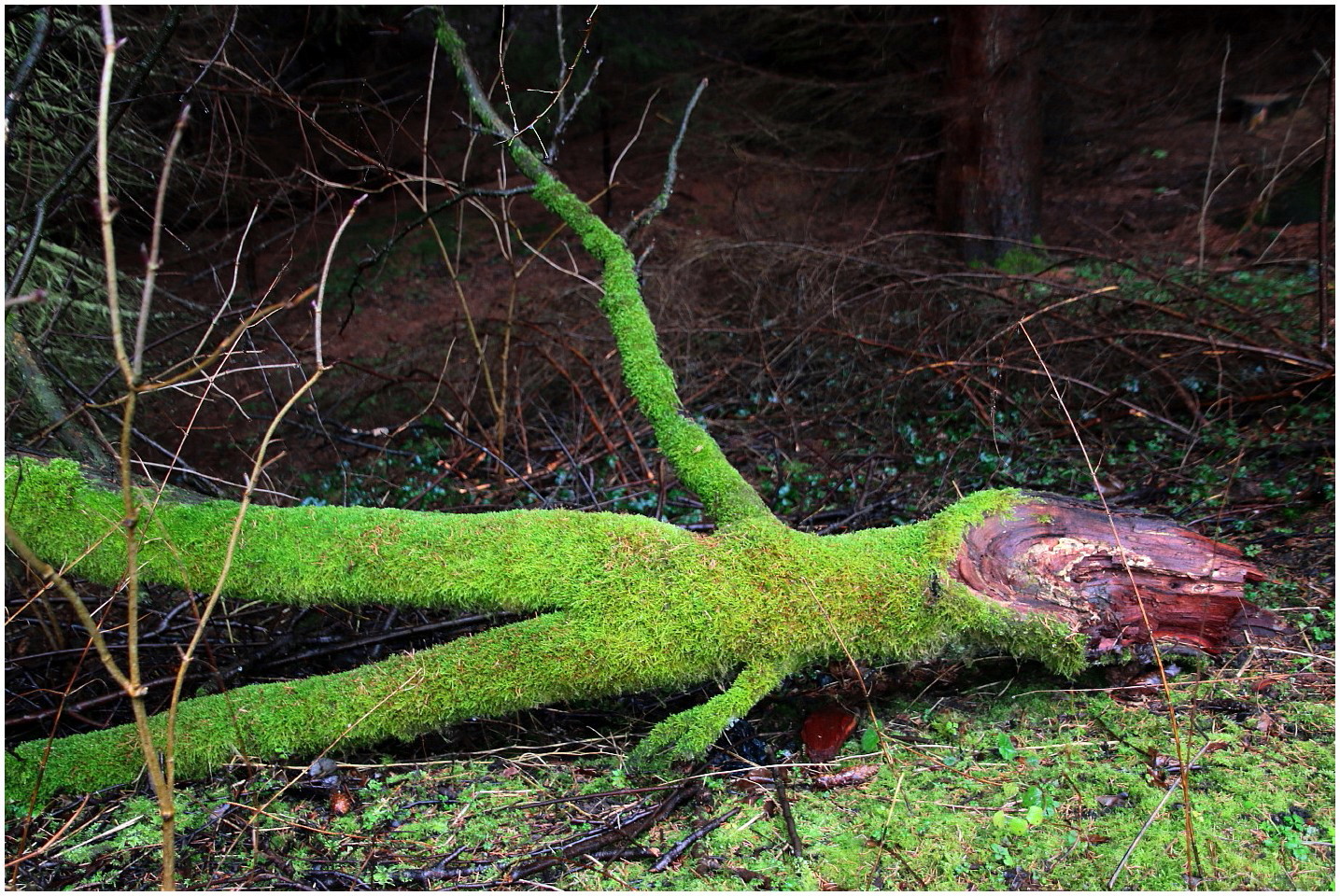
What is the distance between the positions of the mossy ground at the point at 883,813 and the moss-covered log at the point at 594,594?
0.58 feet

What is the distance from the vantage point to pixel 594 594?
2.76m

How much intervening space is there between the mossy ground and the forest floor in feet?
0.04

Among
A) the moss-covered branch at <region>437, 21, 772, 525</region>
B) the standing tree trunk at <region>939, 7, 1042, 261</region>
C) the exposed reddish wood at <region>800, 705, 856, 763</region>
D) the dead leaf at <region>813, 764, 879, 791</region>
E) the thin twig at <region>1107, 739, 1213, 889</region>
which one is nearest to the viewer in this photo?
the thin twig at <region>1107, 739, 1213, 889</region>

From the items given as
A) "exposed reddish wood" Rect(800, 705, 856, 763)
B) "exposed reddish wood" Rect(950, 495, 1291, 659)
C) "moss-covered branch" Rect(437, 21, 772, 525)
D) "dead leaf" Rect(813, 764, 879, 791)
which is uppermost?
"moss-covered branch" Rect(437, 21, 772, 525)

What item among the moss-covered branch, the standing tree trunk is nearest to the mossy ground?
the moss-covered branch

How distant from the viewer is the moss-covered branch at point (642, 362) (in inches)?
120

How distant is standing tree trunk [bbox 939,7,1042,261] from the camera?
8.44 meters

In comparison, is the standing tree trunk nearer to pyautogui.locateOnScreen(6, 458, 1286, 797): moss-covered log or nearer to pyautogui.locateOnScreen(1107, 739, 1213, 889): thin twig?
pyautogui.locateOnScreen(6, 458, 1286, 797): moss-covered log

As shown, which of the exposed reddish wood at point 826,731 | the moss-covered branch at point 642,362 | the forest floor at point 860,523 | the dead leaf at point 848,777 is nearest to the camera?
the forest floor at point 860,523

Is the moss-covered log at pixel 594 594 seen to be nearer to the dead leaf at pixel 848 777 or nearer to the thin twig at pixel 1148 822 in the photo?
the dead leaf at pixel 848 777

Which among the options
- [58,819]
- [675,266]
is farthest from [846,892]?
[675,266]

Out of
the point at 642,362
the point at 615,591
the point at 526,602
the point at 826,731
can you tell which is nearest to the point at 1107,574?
the point at 826,731

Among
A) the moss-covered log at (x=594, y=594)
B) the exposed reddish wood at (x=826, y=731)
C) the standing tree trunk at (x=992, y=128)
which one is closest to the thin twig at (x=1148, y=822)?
the moss-covered log at (x=594, y=594)

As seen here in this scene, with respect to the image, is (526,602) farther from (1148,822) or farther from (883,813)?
(1148,822)
